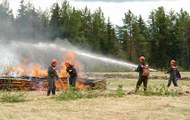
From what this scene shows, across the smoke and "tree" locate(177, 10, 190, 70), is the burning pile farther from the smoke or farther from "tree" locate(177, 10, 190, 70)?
"tree" locate(177, 10, 190, 70)

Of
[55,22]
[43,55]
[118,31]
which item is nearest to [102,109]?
[43,55]

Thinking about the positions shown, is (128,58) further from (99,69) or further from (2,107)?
(2,107)

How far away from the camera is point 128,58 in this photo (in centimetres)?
8244

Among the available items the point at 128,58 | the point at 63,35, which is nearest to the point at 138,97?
the point at 63,35

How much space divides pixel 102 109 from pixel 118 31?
73.7m

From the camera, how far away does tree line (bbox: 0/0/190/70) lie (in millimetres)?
76812

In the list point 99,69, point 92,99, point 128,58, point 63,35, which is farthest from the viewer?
point 128,58

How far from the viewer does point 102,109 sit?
51.7ft

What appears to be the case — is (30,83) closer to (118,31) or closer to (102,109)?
(102,109)

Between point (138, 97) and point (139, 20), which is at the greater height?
point (139, 20)

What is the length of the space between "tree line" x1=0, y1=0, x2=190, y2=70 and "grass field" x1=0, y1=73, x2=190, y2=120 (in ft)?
175

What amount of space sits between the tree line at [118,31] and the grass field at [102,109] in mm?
53344

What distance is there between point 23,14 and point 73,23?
→ 14.9m

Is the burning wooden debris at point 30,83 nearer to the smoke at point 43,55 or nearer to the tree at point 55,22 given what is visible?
the smoke at point 43,55
